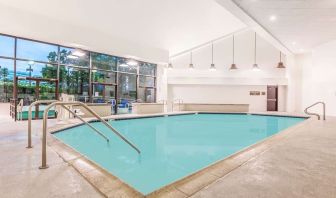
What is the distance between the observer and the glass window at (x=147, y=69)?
11.8 meters

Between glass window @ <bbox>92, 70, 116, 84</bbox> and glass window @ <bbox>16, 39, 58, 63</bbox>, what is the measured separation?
1.86 metres

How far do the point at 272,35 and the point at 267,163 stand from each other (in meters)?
7.46

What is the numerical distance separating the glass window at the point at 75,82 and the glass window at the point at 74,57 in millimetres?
232

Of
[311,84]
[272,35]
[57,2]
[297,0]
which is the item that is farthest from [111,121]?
[311,84]

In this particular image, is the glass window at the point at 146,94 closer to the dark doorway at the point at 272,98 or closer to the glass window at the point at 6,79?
the glass window at the point at 6,79

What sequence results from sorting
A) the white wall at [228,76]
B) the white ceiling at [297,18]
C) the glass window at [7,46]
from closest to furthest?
1. the white ceiling at [297,18]
2. the glass window at [7,46]
3. the white wall at [228,76]

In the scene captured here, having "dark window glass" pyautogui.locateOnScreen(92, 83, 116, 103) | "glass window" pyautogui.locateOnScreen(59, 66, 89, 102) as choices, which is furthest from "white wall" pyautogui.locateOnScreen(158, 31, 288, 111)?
"glass window" pyautogui.locateOnScreen(59, 66, 89, 102)

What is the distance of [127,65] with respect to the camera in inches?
433

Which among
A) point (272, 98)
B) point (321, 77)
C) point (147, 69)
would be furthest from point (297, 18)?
point (147, 69)

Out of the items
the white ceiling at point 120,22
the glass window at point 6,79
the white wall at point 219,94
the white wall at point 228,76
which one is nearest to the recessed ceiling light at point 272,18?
the white ceiling at point 120,22

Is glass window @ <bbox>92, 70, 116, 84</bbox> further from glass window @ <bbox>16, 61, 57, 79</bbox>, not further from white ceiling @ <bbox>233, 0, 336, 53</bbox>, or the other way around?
white ceiling @ <bbox>233, 0, 336, 53</bbox>

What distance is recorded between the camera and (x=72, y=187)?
1733mm

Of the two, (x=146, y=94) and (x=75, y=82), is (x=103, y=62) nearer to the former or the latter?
(x=75, y=82)

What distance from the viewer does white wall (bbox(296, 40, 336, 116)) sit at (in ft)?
30.8
